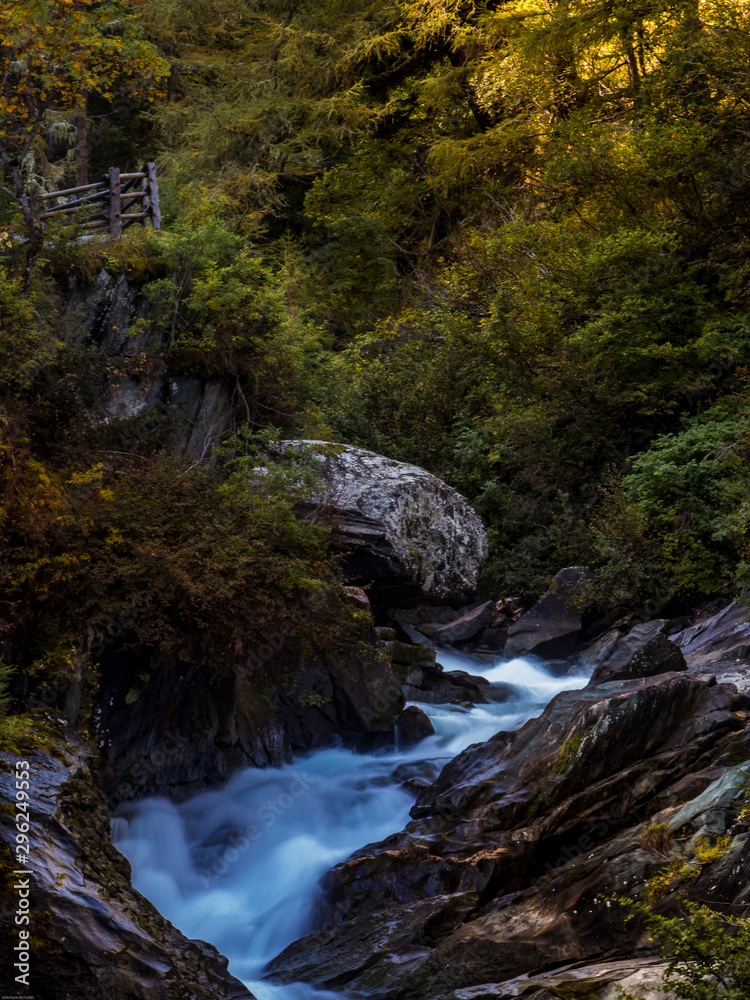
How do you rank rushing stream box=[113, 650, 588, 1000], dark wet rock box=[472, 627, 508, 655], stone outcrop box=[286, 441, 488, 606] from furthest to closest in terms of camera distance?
1. dark wet rock box=[472, 627, 508, 655]
2. stone outcrop box=[286, 441, 488, 606]
3. rushing stream box=[113, 650, 588, 1000]

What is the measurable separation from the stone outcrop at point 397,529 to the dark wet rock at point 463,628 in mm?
1778

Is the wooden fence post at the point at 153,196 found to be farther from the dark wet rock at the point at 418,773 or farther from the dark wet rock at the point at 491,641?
the dark wet rock at the point at 418,773

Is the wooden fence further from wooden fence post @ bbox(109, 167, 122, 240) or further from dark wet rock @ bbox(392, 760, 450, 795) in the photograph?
dark wet rock @ bbox(392, 760, 450, 795)

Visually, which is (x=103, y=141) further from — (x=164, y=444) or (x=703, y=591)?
(x=703, y=591)

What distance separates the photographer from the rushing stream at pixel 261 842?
22.9 feet

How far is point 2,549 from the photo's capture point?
6.75 metres

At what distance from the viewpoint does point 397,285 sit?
2292 centimetres

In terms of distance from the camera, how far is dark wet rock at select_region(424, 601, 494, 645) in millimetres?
→ 13285

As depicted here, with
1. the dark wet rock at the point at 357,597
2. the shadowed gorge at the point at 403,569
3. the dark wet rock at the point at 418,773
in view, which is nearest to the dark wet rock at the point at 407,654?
the shadowed gorge at the point at 403,569

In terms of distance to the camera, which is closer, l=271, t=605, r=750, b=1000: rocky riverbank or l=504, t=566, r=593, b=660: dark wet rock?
l=271, t=605, r=750, b=1000: rocky riverbank

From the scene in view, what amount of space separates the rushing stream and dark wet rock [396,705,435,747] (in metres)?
0.13

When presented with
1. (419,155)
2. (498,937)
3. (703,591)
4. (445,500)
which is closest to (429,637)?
(445,500)

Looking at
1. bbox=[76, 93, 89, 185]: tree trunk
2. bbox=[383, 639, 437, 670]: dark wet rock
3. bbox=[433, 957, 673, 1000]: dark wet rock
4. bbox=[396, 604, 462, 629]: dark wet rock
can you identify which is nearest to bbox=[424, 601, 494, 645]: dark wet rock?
bbox=[396, 604, 462, 629]: dark wet rock

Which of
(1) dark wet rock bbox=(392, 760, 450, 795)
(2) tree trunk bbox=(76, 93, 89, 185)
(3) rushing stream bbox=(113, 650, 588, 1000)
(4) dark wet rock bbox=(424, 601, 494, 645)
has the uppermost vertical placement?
(2) tree trunk bbox=(76, 93, 89, 185)
